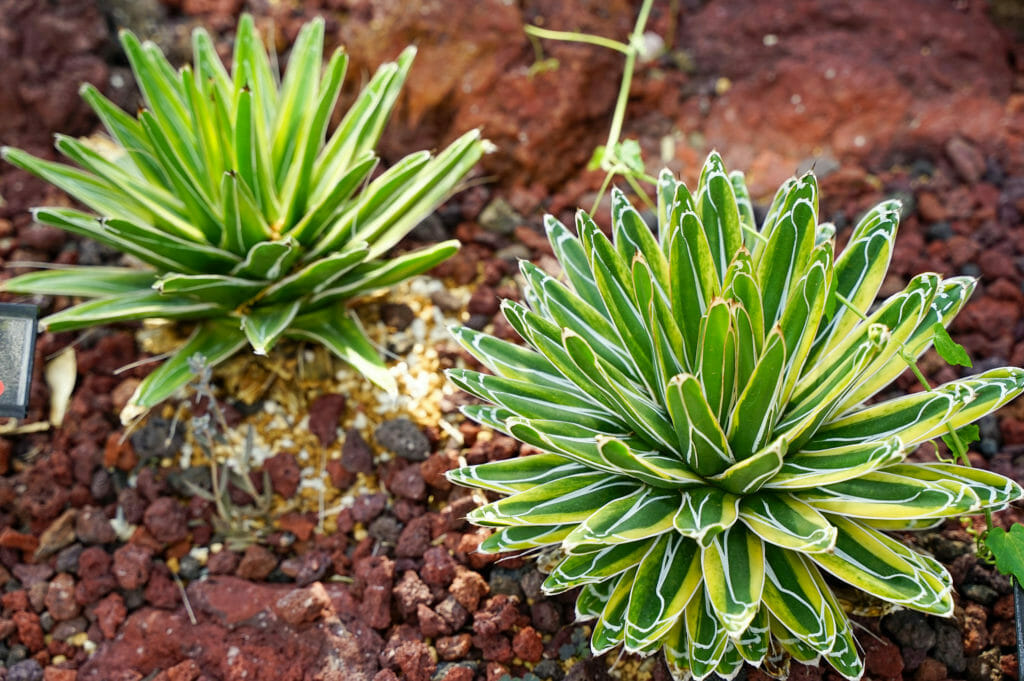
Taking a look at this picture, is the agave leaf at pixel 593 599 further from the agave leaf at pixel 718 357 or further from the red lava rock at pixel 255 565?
the red lava rock at pixel 255 565

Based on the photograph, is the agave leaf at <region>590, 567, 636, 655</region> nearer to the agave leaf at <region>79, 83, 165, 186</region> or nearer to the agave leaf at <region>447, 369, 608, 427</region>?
the agave leaf at <region>447, 369, 608, 427</region>

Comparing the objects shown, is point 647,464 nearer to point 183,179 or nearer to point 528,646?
point 528,646

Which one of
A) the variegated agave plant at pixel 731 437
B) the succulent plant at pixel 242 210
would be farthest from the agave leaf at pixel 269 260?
the variegated agave plant at pixel 731 437

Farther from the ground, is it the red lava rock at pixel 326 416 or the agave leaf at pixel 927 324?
the agave leaf at pixel 927 324

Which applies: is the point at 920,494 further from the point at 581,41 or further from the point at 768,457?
the point at 581,41

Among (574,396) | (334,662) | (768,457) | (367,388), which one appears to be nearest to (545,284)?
(574,396)

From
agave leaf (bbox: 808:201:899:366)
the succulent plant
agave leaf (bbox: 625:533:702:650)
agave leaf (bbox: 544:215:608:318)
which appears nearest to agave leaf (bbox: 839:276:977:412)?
agave leaf (bbox: 808:201:899:366)

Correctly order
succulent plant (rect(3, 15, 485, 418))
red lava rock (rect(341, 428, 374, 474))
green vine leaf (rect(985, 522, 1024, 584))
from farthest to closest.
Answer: red lava rock (rect(341, 428, 374, 474)) < succulent plant (rect(3, 15, 485, 418)) < green vine leaf (rect(985, 522, 1024, 584))
